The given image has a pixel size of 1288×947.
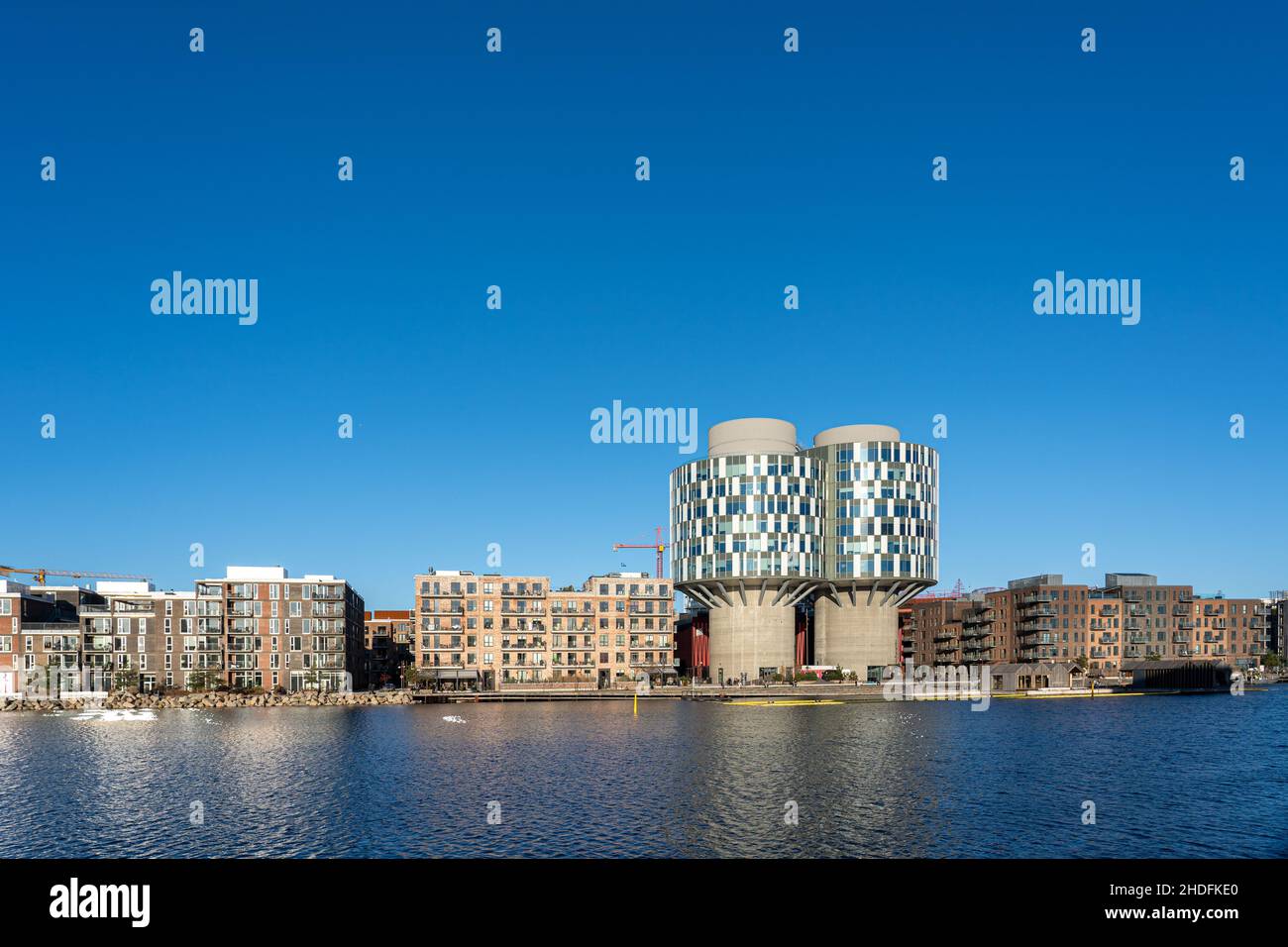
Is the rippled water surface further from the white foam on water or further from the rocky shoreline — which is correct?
the rocky shoreline

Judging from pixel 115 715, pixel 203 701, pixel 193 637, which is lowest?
pixel 203 701

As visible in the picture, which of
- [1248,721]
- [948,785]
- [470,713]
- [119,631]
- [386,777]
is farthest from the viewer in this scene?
[119,631]

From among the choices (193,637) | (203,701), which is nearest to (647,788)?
(203,701)

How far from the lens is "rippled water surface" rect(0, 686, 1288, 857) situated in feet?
188

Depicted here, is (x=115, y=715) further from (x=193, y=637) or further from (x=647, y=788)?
(x=647, y=788)

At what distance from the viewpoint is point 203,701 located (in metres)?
177

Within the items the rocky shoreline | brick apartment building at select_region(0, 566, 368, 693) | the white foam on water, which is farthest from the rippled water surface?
brick apartment building at select_region(0, 566, 368, 693)

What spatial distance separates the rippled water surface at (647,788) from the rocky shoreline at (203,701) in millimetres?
35242

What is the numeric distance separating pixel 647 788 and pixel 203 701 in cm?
12816

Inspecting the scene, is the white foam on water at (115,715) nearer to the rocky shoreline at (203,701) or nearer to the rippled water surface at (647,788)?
the rippled water surface at (647,788)
